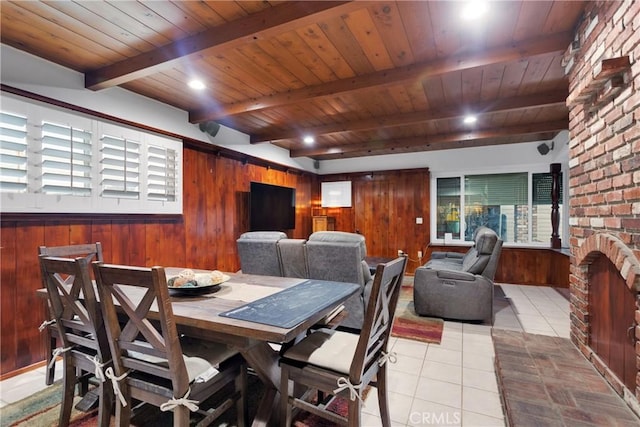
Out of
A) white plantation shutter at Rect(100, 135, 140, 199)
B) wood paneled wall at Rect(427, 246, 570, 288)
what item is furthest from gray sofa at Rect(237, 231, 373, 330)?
wood paneled wall at Rect(427, 246, 570, 288)

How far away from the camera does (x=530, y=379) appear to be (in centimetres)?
181

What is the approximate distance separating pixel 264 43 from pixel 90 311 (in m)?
2.13

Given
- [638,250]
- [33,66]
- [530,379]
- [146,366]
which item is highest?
[33,66]

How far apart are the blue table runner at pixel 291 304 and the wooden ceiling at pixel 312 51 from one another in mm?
1693

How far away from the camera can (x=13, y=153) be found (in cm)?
226

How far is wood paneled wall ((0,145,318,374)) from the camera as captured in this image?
2.32 metres

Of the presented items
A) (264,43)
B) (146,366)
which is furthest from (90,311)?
(264,43)

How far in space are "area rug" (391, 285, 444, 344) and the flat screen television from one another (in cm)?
250

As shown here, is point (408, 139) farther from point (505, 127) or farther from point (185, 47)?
point (185, 47)

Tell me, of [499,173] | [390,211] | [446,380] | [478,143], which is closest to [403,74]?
[446,380]

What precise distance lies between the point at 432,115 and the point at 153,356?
379 cm

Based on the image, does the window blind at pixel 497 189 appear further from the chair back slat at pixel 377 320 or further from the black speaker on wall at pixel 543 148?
the chair back slat at pixel 377 320

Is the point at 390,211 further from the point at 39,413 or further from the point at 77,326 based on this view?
the point at 39,413

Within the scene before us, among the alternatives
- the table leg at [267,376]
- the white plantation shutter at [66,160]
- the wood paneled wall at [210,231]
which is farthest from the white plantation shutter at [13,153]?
the table leg at [267,376]
